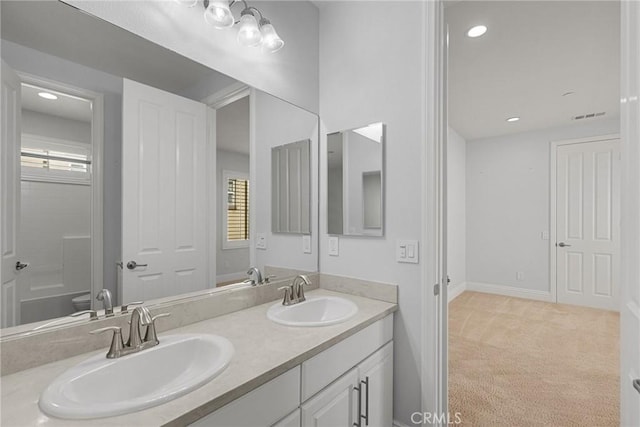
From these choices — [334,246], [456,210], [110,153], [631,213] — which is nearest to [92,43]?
[110,153]

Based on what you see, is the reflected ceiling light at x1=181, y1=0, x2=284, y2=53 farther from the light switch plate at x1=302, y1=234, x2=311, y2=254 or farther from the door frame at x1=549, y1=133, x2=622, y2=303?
the door frame at x1=549, y1=133, x2=622, y2=303

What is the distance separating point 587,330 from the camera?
3.32m

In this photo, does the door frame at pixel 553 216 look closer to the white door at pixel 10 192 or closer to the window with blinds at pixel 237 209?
the window with blinds at pixel 237 209

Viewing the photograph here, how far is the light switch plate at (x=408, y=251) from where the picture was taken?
158 centimetres

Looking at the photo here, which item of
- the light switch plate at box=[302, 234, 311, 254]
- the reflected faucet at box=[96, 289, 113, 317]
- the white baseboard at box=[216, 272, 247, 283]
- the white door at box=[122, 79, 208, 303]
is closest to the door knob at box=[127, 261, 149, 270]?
the white door at box=[122, 79, 208, 303]

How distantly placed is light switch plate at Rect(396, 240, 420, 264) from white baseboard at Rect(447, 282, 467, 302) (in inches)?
134

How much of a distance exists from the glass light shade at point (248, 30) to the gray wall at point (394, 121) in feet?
1.98

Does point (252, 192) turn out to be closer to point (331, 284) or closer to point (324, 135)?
point (324, 135)

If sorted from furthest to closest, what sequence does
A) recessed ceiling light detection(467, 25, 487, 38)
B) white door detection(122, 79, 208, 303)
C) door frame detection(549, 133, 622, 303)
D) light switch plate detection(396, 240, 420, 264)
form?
1. door frame detection(549, 133, 622, 303)
2. recessed ceiling light detection(467, 25, 487, 38)
3. light switch plate detection(396, 240, 420, 264)
4. white door detection(122, 79, 208, 303)

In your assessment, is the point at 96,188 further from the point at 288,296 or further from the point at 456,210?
the point at 456,210

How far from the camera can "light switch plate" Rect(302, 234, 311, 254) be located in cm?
197

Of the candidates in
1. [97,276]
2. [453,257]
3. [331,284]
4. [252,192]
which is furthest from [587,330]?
[97,276]

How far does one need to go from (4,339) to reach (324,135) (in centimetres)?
170

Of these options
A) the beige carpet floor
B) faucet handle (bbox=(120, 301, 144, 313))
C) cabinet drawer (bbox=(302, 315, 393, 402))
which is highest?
faucet handle (bbox=(120, 301, 144, 313))
